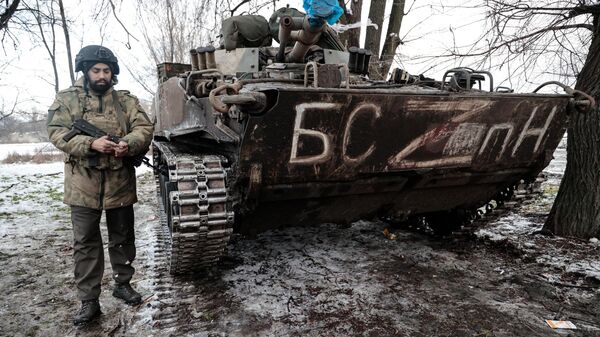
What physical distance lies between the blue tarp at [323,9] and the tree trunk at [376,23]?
7202mm

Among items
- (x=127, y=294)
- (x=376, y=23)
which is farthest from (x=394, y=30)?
(x=127, y=294)

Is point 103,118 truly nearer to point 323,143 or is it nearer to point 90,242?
point 90,242

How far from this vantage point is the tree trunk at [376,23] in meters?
10.3

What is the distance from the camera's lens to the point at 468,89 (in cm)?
386

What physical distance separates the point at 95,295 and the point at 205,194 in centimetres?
103

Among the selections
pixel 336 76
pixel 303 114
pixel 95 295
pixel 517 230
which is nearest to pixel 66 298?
pixel 95 295

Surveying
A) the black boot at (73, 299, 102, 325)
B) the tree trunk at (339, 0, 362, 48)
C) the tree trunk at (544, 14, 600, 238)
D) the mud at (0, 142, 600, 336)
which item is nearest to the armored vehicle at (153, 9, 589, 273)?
the mud at (0, 142, 600, 336)

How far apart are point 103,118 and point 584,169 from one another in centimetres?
481

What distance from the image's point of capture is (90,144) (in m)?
2.96

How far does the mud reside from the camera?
3008 mm

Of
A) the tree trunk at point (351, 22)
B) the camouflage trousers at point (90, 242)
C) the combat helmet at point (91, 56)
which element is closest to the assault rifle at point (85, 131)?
the combat helmet at point (91, 56)

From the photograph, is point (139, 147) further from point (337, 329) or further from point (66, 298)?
point (337, 329)

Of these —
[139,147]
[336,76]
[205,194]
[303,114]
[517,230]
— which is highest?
[336,76]

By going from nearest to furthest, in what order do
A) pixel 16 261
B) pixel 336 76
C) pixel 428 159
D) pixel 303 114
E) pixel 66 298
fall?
1. pixel 303 114
2. pixel 336 76
3. pixel 66 298
4. pixel 428 159
5. pixel 16 261
